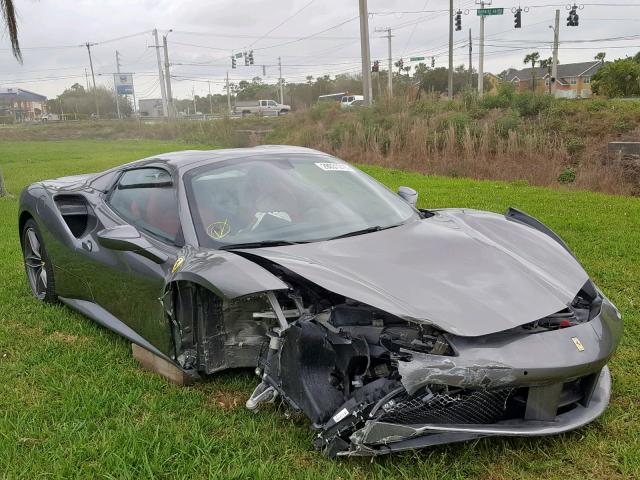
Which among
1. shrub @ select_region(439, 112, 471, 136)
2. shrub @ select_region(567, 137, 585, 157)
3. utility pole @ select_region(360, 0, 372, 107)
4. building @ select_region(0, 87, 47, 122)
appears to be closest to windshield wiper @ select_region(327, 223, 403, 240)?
shrub @ select_region(567, 137, 585, 157)

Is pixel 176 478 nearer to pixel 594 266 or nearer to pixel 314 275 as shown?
pixel 314 275

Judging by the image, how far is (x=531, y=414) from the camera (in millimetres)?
2311

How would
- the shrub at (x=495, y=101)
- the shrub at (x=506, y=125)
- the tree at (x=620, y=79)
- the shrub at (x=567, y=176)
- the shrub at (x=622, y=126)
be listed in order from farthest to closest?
the tree at (x=620, y=79) < the shrub at (x=495, y=101) < the shrub at (x=622, y=126) < the shrub at (x=506, y=125) < the shrub at (x=567, y=176)

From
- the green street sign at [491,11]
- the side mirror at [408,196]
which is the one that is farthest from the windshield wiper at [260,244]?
the green street sign at [491,11]

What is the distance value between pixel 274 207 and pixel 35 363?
1.78 meters

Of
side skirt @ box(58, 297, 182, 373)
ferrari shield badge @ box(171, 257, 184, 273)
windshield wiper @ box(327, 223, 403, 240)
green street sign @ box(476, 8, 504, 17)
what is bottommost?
side skirt @ box(58, 297, 182, 373)

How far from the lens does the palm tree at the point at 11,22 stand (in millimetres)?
10508

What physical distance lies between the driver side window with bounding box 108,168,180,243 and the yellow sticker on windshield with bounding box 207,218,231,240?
217 millimetres

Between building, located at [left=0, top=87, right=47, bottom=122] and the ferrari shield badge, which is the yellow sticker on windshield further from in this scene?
building, located at [left=0, top=87, right=47, bottom=122]

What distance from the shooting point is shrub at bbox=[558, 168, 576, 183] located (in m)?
12.9

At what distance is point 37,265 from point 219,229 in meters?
2.49

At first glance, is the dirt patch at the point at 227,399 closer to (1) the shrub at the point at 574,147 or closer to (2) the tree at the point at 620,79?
(1) the shrub at the point at 574,147

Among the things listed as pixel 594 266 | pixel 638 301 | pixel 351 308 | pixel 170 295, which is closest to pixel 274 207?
pixel 170 295

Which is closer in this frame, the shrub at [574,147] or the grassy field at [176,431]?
the grassy field at [176,431]
